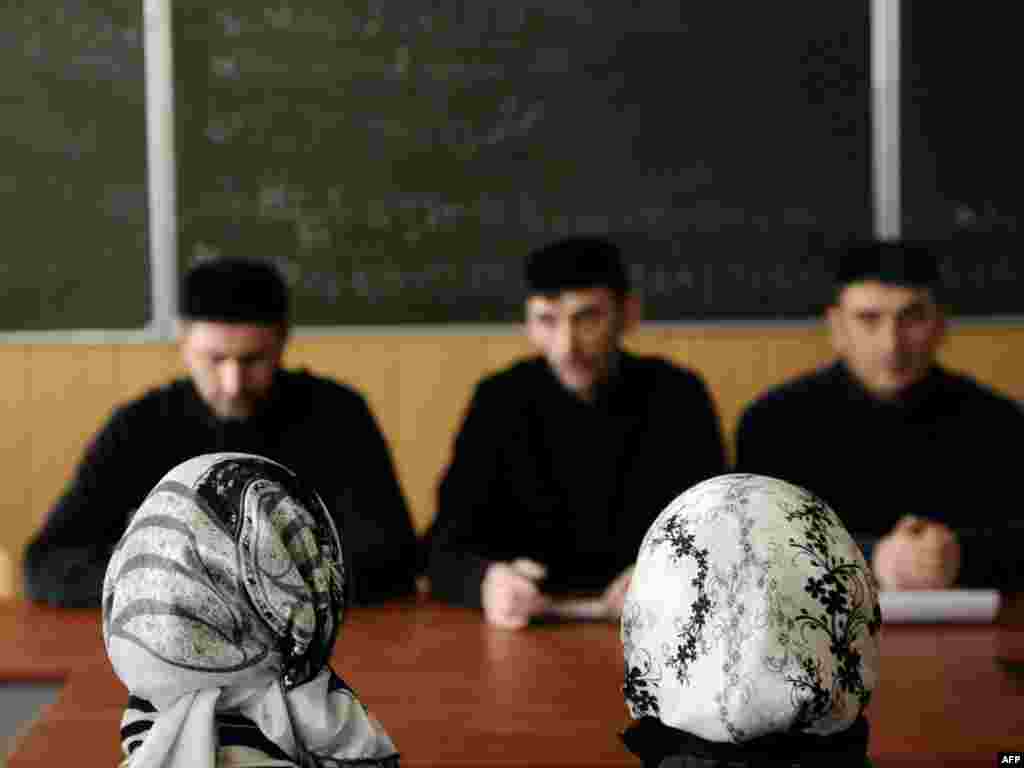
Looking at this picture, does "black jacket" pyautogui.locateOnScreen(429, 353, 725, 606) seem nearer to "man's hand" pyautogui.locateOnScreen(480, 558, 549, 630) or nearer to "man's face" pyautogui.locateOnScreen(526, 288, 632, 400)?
"man's face" pyautogui.locateOnScreen(526, 288, 632, 400)

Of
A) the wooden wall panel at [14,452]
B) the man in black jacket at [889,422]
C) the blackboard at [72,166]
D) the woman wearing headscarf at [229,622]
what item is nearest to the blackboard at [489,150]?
the blackboard at [72,166]

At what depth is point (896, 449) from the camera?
346 centimetres

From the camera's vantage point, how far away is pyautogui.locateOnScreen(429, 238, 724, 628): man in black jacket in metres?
3.22

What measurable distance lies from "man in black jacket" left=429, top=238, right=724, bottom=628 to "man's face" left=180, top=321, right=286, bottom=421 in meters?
0.50

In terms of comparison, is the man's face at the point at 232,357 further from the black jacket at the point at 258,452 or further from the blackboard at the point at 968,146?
the blackboard at the point at 968,146

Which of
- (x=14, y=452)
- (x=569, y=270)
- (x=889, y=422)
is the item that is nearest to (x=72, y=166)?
(x=14, y=452)

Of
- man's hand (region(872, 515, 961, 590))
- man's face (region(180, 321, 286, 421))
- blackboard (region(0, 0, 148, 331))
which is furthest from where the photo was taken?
blackboard (region(0, 0, 148, 331))

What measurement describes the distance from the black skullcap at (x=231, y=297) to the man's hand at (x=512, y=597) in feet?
2.80

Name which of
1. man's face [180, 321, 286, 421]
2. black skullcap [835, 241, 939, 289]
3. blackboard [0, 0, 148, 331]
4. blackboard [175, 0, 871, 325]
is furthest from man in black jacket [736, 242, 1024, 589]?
blackboard [0, 0, 148, 331]

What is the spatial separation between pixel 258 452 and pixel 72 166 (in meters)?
1.42

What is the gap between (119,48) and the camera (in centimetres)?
413

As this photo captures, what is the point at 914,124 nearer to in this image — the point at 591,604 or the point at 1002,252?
the point at 1002,252

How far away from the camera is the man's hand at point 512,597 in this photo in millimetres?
2525

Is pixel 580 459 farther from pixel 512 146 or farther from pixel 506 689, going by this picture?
pixel 506 689
